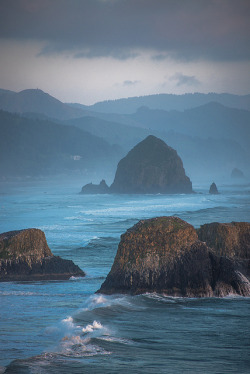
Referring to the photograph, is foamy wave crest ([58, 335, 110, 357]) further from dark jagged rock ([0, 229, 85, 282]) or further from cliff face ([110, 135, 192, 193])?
cliff face ([110, 135, 192, 193])

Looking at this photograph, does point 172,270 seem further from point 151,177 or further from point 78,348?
point 151,177

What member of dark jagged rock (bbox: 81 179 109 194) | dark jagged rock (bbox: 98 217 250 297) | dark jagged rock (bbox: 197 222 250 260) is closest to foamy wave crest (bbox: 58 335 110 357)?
dark jagged rock (bbox: 98 217 250 297)

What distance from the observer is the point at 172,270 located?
19.8 metres

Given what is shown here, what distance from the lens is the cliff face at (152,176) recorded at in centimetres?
11169

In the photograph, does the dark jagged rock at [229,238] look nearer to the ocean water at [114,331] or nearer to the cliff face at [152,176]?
the ocean water at [114,331]

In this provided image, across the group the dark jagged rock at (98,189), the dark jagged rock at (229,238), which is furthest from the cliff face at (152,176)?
the dark jagged rock at (229,238)

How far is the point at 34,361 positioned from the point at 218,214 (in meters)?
51.3

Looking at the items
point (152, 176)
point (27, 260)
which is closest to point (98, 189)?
point (152, 176)

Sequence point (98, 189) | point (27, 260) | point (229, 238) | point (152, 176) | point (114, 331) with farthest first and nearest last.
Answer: point (98, 189) → point (152, 176) → point (27, 260) → point (229, 238) → point (114, 331)

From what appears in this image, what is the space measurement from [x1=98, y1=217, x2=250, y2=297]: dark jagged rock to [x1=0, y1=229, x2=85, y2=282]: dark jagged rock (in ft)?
17.1

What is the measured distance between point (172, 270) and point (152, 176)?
93.4 metres

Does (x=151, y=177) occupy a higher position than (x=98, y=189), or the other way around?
(x=151, y=177)

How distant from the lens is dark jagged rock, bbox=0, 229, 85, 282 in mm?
24125

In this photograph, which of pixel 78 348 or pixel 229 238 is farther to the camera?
pixel 229 238
